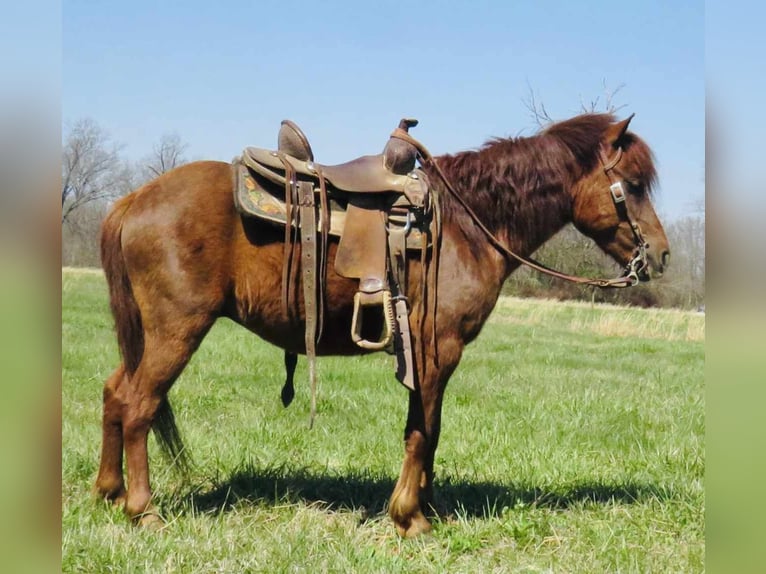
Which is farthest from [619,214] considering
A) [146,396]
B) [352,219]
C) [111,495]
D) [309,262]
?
[111,495]

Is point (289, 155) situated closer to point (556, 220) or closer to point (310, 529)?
point (556, 220)

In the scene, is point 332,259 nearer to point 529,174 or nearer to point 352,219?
point 352,219

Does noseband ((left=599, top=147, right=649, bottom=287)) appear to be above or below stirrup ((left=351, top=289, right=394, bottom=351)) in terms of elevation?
above

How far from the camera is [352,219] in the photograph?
3.91 meters

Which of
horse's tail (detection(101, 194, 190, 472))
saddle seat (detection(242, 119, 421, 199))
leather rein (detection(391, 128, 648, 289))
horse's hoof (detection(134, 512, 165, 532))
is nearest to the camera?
horse's hoof (detection(134, 512, 165, 532))

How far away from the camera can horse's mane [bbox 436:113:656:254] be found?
4.30 metres

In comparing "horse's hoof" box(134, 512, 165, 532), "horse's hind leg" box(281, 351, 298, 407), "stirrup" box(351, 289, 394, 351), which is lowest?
"horse's hoof" box(134, 512, 165, 532)

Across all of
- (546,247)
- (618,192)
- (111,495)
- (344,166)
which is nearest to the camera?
(344,166)

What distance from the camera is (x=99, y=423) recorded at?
19.4 ft

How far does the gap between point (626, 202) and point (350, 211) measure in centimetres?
176

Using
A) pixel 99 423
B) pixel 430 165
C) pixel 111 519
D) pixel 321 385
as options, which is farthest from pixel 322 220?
pixel 321 385

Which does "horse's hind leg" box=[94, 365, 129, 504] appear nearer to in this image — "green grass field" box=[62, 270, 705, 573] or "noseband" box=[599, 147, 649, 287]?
"green grass field" box=[62, 270, 705, 573]

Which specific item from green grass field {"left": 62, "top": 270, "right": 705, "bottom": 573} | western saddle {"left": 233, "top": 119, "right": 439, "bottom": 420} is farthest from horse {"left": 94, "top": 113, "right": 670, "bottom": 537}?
green grass field {"left": 62, "top": 270, "right": 705, "bottom": 573}

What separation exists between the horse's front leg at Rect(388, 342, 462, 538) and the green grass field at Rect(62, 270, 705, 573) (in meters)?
0.12
